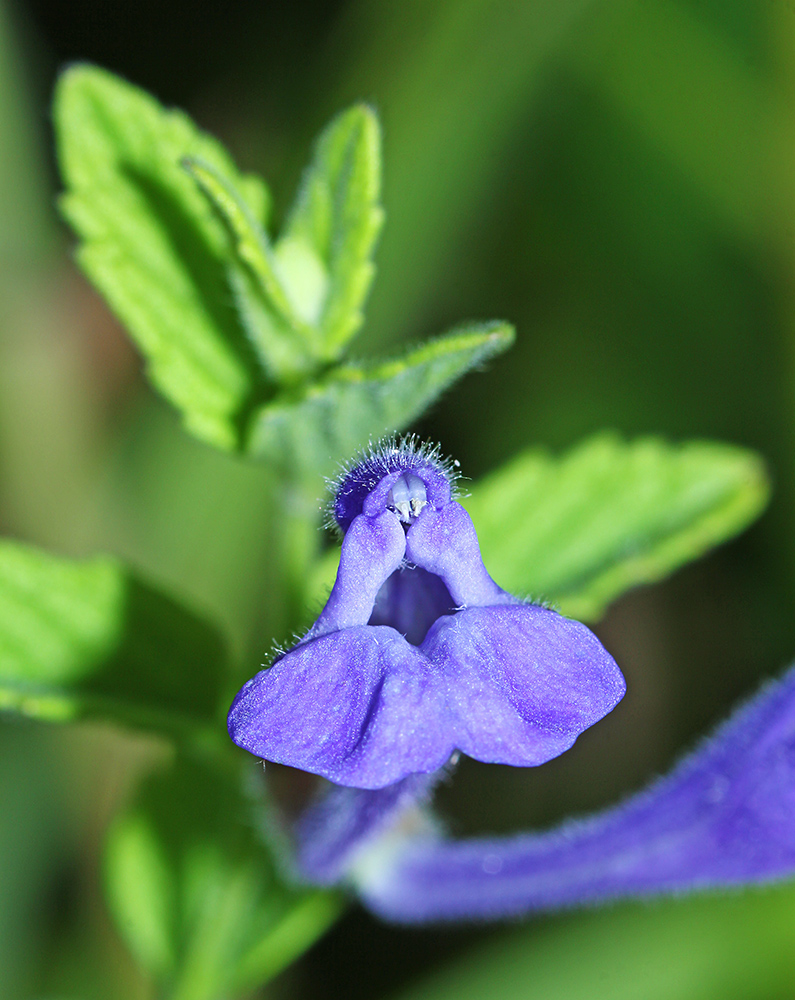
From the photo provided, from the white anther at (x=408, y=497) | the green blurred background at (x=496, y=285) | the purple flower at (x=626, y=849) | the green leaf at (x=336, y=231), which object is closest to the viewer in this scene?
the white anther at (x=408, y=497)

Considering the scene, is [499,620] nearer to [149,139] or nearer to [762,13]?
[149,139]

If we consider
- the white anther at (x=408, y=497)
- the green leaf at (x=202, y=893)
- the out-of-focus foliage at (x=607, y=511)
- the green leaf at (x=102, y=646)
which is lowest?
the green leaf at (x=202, y=893)

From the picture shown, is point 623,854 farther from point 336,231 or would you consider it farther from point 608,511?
point 336,231

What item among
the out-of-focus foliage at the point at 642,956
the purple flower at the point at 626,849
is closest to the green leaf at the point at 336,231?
the purple flower at the point at 626,849

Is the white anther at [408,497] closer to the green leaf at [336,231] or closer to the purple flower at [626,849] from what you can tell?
the green leaf at [336,231]

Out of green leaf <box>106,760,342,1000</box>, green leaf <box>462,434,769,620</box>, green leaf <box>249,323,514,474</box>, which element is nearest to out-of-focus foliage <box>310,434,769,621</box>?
green leaf <box>462,434,769,620</box>

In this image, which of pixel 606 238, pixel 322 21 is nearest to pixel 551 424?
pixel 606 238
